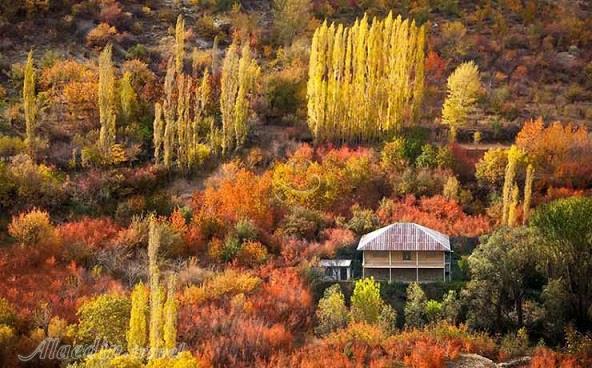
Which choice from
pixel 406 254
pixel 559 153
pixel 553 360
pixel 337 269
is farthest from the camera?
pixel 559 153

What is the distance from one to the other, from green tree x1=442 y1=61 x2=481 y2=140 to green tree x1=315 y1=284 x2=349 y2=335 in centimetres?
1879

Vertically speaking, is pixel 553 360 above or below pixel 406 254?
below

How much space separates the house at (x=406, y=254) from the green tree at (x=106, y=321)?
10.8m

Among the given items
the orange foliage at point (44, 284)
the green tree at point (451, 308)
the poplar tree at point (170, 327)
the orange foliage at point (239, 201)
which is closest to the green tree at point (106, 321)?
the orange foliage at point (44, 284)

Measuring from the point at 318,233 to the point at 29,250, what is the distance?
38.2 feet

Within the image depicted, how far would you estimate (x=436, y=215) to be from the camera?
31047 mm

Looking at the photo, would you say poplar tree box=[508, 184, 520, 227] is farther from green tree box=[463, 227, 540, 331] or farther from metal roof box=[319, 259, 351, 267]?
metal roof box=[319, 259, 351, 267]

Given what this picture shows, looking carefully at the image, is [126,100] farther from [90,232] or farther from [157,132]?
[90,232]

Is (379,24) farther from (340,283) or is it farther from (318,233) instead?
(340,283)

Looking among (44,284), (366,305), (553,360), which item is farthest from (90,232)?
(553,360)

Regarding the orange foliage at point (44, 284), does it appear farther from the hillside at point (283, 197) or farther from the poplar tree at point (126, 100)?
the poplar tree at point (126, 100)

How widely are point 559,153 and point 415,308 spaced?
628 inches

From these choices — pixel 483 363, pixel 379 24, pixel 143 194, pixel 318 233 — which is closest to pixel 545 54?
pixel 379 24

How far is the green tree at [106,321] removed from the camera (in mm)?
18016
